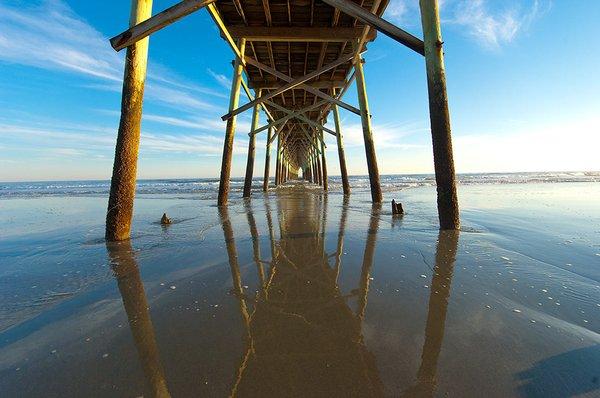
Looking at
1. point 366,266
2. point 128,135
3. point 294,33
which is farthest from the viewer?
point 294,33

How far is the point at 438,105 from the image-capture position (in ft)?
12.1

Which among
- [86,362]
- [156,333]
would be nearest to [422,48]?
[156,333]

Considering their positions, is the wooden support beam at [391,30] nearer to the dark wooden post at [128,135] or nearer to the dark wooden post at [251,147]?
the dark wooden post at [128,135]

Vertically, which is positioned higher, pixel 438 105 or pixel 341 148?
pixel 341 148

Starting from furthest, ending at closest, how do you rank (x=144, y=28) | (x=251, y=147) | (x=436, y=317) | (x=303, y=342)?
1. (x=251, y=147)
2. (x=144, y=28)
3. (x=436, y=317)
4. (x=303, y=342)

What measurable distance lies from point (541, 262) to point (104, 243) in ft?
14.7

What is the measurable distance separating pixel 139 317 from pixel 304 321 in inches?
35.0

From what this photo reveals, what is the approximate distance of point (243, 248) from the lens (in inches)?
121

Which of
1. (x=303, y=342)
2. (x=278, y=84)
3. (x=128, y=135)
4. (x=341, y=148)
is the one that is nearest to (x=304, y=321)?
(x=303, y=342)

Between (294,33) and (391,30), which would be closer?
(391,30)

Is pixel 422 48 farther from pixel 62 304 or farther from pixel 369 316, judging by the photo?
pixel 62 304

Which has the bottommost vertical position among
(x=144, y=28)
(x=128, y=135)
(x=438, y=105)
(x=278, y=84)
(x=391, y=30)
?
(x=128, y=135)

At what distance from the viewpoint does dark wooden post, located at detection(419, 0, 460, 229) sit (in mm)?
3688

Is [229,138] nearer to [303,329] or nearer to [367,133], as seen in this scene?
[367,133]
